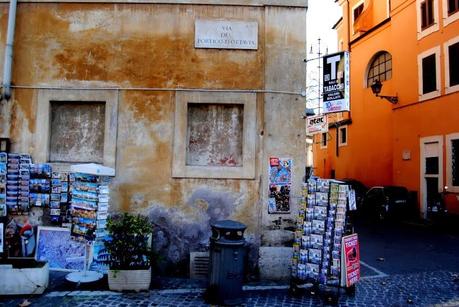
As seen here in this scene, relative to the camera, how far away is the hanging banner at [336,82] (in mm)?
7758

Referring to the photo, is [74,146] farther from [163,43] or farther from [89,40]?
[163,43]

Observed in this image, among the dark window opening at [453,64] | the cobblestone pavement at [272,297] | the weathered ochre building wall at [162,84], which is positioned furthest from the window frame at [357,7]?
the cobblestone pavement at [272,297]

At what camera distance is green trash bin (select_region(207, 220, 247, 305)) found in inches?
241

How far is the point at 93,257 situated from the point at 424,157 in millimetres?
14757

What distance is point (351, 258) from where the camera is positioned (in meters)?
6.59

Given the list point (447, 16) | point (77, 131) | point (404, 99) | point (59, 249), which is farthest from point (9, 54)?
point (404, 99)

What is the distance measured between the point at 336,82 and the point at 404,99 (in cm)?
1266

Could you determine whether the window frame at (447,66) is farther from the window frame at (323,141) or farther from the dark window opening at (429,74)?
the window frame at (323,141)

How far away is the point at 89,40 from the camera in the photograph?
796 cm

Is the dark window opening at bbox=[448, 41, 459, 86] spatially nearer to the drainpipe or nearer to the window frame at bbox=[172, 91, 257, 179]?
the window frame at bbox=[172, 91, 257, 179]

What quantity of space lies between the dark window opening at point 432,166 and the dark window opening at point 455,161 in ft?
3.24

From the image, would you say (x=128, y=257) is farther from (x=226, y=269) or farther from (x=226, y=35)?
(x=226, y=35)

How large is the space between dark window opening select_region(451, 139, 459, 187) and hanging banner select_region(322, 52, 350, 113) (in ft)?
33.3

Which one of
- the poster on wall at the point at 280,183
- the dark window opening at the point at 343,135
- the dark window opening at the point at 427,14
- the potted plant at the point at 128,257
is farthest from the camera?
the dark window opening at the point at 343,135
